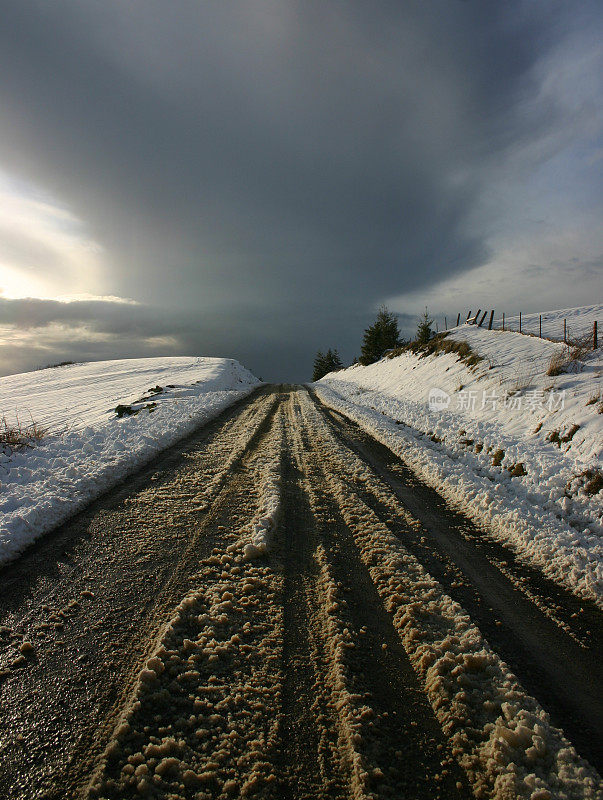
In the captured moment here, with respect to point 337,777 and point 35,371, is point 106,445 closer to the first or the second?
point 337,777

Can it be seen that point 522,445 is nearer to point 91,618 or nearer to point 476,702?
point 476,702

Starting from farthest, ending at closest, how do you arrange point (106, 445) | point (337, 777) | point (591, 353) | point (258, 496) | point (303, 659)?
point (591, 353), point (106, 445), point (258, 496), point (303, 659), point (337, 777)

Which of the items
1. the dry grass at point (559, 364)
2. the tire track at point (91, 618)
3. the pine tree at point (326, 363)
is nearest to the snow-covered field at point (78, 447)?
the tire track at point (91, 618)

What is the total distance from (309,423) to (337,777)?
8.37 metres

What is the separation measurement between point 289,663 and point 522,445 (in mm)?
6553

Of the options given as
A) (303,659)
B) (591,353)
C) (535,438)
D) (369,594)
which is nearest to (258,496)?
(369,594)

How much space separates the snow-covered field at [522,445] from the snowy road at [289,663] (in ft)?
1.82

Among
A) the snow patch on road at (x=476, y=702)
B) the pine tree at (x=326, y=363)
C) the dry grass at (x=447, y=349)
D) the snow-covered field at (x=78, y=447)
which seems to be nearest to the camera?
the snow patch on road at (x=476, y=702)

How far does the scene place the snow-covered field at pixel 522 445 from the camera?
13.8 feet

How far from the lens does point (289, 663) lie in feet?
8.00

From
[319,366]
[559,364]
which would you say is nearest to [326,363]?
[319,366]

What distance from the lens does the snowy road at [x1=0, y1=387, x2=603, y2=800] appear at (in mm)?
1847

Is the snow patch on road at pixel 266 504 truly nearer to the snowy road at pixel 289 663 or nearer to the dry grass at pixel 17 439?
the snowy road at pixel 289 663

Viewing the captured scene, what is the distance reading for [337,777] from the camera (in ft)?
5.97
